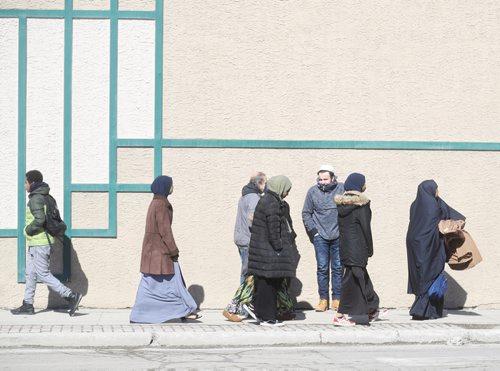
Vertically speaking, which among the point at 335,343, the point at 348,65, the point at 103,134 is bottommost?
the point at 335,343

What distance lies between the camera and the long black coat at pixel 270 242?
11.3 meters

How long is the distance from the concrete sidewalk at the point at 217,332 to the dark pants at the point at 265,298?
20cm

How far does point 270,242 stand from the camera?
11344mm

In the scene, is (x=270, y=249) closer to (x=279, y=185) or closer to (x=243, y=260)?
(x=279, y=185)

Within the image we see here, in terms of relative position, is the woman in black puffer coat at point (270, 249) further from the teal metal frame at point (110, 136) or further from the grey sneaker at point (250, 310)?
the teal metal frame at point (110, 136)

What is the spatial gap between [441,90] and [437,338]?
12.4ft

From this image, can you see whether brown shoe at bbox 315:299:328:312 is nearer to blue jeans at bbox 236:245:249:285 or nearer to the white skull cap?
blue jeans at bbox 236:245:249:285

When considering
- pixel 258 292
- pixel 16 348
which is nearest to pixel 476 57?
pixel 258 292

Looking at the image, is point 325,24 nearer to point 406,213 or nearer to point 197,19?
point 197,19

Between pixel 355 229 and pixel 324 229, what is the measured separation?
1.29 m

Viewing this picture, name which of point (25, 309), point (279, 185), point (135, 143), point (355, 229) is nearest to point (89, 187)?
point (135, 143)

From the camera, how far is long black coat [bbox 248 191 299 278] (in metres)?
11.3

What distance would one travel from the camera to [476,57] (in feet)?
43.8

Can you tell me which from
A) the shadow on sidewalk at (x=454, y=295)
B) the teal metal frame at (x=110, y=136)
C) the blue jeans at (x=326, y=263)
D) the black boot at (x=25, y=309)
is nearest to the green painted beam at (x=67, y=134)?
the teal metal frame at (x=110, y=136)
